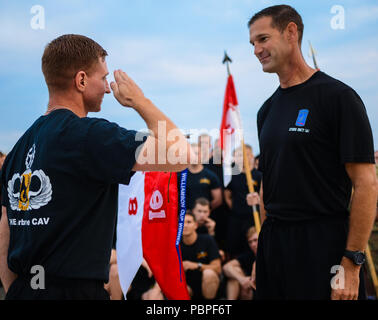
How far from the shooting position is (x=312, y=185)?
8.44 feet

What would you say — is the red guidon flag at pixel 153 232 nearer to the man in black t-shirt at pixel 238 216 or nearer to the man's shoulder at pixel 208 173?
the man in black t-shirt at pixel 238 216

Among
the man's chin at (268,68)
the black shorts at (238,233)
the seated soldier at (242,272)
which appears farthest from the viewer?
the black shorts at (238,233)

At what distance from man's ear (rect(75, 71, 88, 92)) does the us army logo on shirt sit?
0.40m

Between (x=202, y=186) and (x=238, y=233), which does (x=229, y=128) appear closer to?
(x=202, y=186)

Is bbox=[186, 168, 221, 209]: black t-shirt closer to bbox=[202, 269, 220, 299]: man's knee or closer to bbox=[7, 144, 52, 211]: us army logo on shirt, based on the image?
bbox=[202, 269, 220, 299]: man's knee

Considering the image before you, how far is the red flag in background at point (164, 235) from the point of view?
12.3ft

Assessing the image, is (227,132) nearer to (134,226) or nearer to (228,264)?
(228,264)

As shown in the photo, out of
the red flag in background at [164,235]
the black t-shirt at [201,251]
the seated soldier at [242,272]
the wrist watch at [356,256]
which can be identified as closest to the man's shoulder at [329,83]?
the wrist watch at [356,256]

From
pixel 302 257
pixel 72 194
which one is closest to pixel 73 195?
pixel 72 194

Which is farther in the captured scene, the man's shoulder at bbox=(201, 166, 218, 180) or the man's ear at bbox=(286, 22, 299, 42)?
the man's shoulder at bbox=(201, 166, 218, 180)

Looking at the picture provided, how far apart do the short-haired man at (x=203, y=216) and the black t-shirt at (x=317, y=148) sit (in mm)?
4527

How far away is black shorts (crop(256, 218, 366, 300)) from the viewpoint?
2486 mm

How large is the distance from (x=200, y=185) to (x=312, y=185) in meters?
4.98


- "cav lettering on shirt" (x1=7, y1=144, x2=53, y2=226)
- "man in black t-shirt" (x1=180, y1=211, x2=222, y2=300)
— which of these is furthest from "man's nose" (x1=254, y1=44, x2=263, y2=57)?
"man in black t-shirt" (x1=180, y1=211, x2=222, y2=300)
